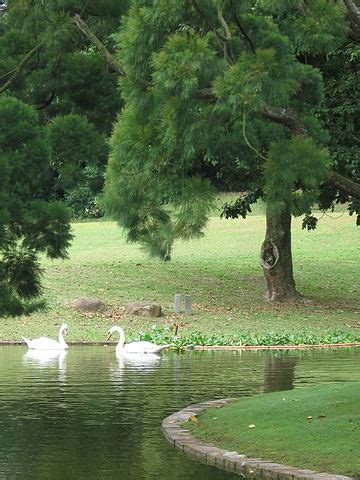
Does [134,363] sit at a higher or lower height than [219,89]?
lower

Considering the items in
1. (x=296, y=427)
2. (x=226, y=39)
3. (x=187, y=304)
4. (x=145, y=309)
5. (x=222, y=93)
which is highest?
(x=226, y=39)

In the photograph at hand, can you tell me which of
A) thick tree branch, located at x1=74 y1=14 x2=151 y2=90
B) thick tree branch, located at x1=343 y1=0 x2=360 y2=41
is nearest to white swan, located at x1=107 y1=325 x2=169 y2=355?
thick tree branch, located at x1=74 y1=14 x2=151 y2=90

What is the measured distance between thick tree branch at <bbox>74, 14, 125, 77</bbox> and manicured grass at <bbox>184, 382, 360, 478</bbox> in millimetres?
4704

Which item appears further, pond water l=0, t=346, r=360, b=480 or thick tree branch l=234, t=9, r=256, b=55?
thick tree branch l=234, t=9, r=256, b=55

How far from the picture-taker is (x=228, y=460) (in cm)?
1172

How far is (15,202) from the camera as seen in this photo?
11242mm

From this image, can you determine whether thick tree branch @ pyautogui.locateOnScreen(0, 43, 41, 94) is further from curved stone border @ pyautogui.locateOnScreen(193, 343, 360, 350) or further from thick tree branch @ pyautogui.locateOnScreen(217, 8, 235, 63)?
curved stone border @ pyautogui.locateOnScreen(193, 343, 360, 350)

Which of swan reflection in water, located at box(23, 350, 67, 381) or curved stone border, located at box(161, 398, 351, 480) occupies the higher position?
curved stone border, located at box(161, 398, 351, 480)

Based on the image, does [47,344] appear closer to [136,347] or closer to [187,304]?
[136,347]

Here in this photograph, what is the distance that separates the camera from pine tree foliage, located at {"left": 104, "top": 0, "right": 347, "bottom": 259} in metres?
13.7

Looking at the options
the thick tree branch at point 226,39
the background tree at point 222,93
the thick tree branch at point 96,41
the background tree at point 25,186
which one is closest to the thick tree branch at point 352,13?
the background tree at point 222,93

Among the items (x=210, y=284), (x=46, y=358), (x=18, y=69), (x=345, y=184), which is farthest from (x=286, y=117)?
(x=210, y=284)

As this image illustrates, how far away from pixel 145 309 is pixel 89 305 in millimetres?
1577

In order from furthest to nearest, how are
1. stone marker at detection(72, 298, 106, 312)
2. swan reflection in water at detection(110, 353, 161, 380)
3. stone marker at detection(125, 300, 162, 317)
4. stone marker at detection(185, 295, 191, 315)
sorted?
stone marker at detection(72, 298, 106, 312) < stone marker at detection(185, 295, 191, 315) < stone marker at detection(125, 300, 162, 317) < swan reflection in water at detection(110, 353, 161, 380)
